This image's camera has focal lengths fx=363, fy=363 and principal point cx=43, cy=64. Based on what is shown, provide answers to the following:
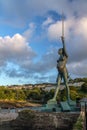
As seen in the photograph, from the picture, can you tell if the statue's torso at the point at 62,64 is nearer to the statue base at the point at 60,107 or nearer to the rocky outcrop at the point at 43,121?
the statue base at the point at 60,107

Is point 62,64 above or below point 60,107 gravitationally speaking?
above

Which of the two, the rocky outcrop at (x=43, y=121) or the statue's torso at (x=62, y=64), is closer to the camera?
the rocky outcrop at (x=43, y=121)

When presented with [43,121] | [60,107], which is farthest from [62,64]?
[43,121]

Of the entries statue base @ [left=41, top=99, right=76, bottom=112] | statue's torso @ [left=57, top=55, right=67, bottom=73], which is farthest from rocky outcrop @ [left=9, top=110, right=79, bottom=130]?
statue's torso @ [left=57, top=55, right=67, bottom=73]

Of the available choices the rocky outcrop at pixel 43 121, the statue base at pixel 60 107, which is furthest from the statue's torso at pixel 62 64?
the rocky outcrop at pixel 43 121

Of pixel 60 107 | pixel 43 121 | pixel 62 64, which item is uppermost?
pixel 62 64

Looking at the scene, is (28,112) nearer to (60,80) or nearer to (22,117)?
(22,117)

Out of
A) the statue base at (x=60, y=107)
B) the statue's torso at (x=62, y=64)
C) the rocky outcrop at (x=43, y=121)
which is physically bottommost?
the rocky outcrop at (x=43, y=121)

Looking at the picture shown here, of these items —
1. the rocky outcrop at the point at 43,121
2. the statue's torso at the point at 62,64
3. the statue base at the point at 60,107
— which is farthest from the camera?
the statue's torso at the point at 62,64

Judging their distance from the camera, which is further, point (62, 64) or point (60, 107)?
point (62, 64)

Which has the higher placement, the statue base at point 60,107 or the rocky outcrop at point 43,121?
the statue base at point 60,107

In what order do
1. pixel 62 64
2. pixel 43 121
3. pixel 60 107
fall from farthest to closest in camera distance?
pixel 62 64 → pixel 60 107 → pixel 43 121

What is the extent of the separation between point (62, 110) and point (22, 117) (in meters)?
3.66

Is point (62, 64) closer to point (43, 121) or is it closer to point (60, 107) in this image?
point (60, 107)
